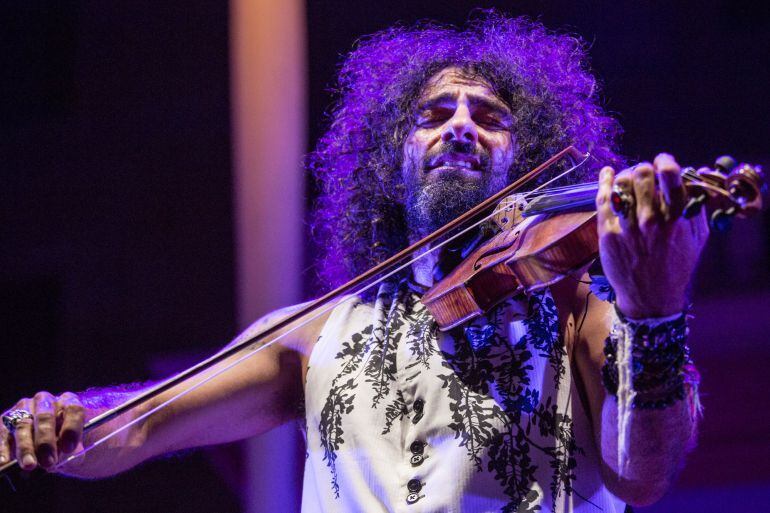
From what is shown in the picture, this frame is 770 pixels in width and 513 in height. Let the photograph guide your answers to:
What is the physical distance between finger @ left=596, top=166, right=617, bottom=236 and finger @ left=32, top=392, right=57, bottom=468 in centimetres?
102

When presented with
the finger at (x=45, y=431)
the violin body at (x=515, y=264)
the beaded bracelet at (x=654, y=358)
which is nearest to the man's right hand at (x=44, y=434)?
the finger at (x=45, y=431)

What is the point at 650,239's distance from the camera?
4.99ft

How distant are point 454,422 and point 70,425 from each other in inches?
29.4

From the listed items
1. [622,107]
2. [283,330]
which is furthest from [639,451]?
[622,107]

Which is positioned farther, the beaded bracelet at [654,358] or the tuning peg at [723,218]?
the beaded bracelet at [654,358]

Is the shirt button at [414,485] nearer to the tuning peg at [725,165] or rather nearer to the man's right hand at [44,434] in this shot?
the man's right hand at [44,434]

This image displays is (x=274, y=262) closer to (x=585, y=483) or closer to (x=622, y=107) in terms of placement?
(x=585, y=483)

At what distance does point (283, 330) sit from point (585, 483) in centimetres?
80

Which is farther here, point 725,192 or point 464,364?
point 464,364

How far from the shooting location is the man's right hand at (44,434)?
167 centimetres

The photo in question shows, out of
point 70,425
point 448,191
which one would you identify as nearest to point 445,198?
point 448,191

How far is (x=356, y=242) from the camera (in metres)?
2.69

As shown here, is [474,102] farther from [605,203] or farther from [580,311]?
[605,203]

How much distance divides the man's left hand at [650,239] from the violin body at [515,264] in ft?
0.40
